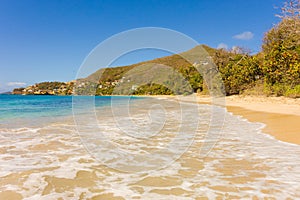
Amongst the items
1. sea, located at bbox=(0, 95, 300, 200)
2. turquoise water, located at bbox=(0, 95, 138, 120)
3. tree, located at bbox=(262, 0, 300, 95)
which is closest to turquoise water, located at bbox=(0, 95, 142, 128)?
turquoise water, located at bbox=(0, 95, 138, 120)

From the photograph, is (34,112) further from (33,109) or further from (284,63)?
(284,63)

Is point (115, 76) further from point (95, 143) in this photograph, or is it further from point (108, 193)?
point (108, 193)

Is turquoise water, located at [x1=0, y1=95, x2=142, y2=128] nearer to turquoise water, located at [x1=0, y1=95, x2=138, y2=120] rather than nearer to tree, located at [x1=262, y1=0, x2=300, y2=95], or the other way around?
turquoise water, located at [x1=0, y1=95, x2=138, y2=120]

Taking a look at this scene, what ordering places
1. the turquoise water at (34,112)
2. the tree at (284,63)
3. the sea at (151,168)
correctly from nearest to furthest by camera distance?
the sea at (151,168) → the turquoise water at (34,112) → the tree at (284,63)

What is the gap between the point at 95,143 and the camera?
5762 millimetres

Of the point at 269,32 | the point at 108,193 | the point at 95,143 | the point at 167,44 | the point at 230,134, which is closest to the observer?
the point at 108,193

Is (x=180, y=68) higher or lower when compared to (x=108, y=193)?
higher

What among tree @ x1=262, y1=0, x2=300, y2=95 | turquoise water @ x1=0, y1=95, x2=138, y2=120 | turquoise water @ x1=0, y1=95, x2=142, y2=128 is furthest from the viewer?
tree @ x1=262, y1=0, x2=300, y2=95

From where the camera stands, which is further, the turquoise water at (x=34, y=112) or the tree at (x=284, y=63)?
the tree at (x=284, y=63)

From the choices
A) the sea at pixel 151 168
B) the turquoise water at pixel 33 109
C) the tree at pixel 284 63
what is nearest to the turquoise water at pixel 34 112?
the turquoise water at pixel 33 109

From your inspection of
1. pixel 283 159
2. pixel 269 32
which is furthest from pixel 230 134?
pixel 269 32

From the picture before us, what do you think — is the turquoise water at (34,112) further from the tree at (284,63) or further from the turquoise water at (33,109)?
the tree at (284,63)

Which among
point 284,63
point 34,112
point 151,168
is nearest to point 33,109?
point 34,112

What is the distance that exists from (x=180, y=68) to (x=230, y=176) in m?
54.2
